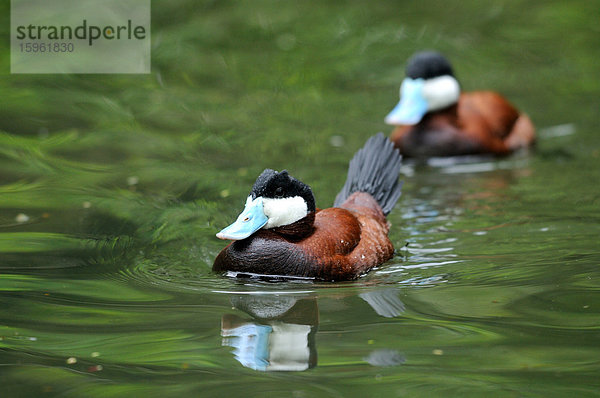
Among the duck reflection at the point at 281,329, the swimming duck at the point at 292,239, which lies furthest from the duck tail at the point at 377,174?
the duck reflection at the point at 281,329

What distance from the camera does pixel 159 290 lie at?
5875mm

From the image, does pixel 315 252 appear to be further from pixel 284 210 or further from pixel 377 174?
pixel 377 174

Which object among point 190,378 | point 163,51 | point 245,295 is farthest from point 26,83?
point 190,378

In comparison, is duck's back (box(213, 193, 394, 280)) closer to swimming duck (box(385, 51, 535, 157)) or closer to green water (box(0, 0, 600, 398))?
green water (box(0, 0, 600, 398))

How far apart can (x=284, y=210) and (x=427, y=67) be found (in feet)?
16.5

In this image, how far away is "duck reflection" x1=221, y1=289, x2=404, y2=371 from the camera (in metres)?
4.68

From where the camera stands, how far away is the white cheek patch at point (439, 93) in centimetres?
1038

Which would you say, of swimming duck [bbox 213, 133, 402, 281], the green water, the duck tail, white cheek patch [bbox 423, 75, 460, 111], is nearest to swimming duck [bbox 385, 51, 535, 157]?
white cheek patch [bbox 423, 75, 460, 111]

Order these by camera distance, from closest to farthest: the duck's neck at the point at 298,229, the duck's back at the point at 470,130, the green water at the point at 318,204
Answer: the green water at the point at 318,204 < the duck's neck at the point at 298,229 < the duck's back at the point at 470,130

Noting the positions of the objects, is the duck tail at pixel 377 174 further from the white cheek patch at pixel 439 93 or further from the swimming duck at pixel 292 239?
the white cheek patch at pixel 439 93

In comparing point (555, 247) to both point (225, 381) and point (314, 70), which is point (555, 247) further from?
point (314, 70)

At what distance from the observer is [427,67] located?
34.6 feet

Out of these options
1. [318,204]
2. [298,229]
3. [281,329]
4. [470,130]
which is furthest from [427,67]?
[281,329]

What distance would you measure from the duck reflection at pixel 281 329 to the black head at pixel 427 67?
5173mm
